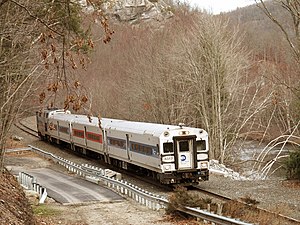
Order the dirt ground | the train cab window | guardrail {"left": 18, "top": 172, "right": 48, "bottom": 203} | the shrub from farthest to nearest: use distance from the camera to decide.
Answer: the shrub < the train cab window < guardrail {"left": 18, "top": 172, "right": 48, "bottom": 203} < the dirt ground

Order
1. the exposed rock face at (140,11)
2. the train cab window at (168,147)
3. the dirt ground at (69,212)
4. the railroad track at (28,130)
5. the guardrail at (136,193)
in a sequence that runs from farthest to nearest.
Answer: the exposed rock face at (140,11), the railroad track at (28,130), the train cab window at (168,147), the guardrail at (136,193), the dirt ground at (69,212)

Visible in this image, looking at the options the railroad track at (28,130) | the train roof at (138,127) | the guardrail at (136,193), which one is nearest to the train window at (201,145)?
the train roof at (138,127)

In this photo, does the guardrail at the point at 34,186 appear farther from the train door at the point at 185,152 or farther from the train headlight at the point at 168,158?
the train door at the point at 185,152

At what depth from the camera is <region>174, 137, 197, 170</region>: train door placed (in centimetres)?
2058

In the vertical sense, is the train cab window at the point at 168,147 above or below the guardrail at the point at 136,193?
above

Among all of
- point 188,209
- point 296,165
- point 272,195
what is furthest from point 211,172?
point 188,209

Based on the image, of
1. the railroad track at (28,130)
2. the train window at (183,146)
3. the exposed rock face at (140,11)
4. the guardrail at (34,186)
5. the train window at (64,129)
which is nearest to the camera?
the guardrail at (34,186)

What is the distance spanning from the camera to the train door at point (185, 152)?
20578mm

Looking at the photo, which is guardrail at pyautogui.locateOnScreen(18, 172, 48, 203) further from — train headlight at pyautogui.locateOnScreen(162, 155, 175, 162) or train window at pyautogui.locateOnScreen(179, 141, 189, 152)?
train window at pyautogui.locateOnScreen(179, 141, 189, 152)

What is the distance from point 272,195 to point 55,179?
1025cm

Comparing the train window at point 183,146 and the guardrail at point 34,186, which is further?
the train window at point 183,146

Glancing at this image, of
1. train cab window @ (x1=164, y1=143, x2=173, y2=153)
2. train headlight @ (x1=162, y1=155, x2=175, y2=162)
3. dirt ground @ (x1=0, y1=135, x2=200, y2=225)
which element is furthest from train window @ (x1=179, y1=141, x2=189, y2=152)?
dirt ground @ (x1=0, y1=135, x2=200, y2=225)

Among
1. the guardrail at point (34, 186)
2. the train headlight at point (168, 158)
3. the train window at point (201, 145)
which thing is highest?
the train window at point (201, 145)

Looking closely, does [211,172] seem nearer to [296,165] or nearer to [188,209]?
[296,165]
